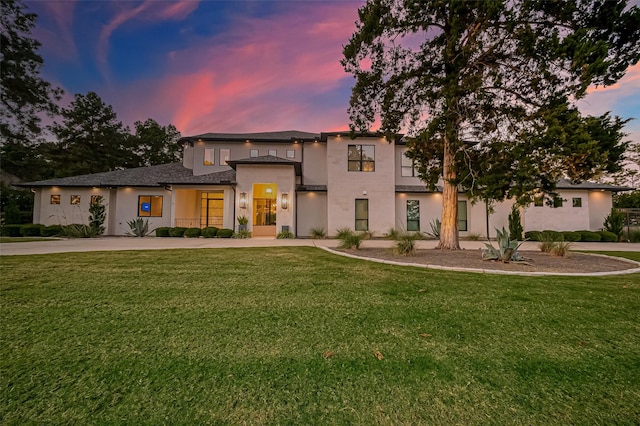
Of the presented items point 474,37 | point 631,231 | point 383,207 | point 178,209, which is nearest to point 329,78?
point 474,37

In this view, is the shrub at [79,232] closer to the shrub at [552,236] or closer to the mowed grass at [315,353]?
the mowed grass at [315,353]

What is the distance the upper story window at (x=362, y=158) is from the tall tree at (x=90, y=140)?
88.9 ft

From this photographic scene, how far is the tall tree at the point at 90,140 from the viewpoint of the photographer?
1088 inches

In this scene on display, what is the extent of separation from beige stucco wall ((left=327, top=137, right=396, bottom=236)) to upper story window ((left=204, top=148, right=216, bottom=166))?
825 cm

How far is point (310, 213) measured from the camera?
1759 cm

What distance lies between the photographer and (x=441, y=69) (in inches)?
379

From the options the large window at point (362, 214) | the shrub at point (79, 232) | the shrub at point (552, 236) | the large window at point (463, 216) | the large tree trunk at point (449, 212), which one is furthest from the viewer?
the large window at point (463, 216)

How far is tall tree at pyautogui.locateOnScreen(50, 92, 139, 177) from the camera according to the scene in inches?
1088

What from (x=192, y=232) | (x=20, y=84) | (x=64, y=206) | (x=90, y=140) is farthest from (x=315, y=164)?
(x=90, y=140)

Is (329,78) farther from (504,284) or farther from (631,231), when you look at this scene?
(631,231)

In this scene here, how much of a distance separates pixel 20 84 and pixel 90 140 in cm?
1176

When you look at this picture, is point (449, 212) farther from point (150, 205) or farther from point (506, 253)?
point (150, 205)

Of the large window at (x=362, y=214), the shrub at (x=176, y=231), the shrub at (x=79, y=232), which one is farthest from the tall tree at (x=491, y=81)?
the shrub at (x=79, y=232)

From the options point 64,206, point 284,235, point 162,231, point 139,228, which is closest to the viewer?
point 284,235
